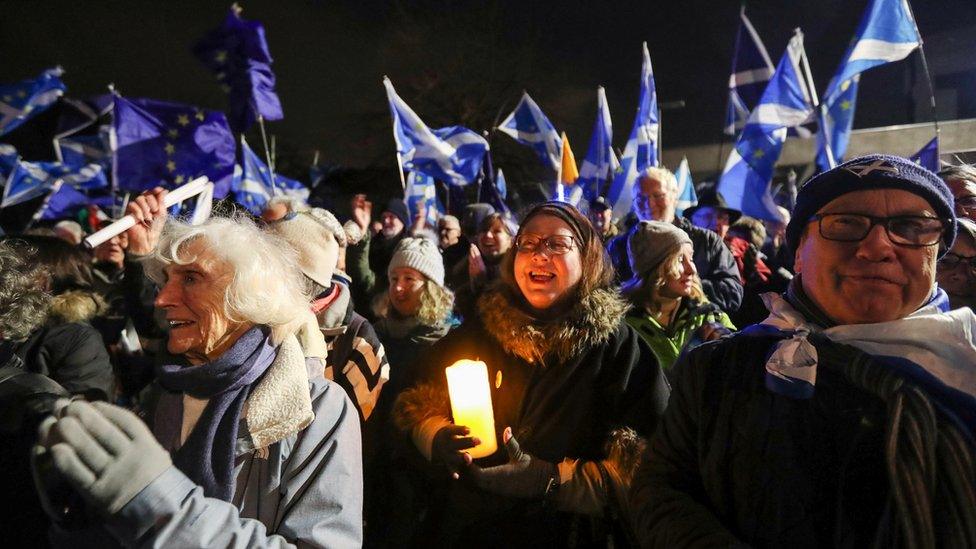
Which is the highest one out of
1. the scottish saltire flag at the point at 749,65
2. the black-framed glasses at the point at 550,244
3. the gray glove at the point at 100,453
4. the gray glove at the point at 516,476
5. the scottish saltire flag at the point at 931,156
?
the scottish saltire flag at the point at 749,65

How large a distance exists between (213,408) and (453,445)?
0.77m

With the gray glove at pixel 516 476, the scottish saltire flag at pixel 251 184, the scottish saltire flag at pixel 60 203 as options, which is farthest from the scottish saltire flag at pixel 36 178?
the gray glove at pixel 516 476

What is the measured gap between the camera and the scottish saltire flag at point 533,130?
28.6 ft

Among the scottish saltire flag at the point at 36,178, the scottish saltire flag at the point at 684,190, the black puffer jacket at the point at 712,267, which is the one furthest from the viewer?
the scottish saltire flag at the point at 36,178

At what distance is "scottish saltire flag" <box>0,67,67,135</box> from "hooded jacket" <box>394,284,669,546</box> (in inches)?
389

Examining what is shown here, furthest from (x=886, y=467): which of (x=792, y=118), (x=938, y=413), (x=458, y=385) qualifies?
(x=792, y=118)

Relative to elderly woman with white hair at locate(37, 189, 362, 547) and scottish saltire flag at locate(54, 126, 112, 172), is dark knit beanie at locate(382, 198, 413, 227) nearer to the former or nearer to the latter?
scottish saltire flag at locate(54, 126, 112, 172)

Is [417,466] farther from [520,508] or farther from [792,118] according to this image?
[792,118]

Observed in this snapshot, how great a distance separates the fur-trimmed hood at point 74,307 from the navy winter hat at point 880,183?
12.3 feet

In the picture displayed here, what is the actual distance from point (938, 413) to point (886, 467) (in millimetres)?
177

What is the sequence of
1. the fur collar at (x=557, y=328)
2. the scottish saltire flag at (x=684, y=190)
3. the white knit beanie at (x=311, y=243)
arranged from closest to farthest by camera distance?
the fur collar at (x=557, y=328), the white knit beanie at (x=311, y=243), the scottish saltire flag at (x=684, y=190)

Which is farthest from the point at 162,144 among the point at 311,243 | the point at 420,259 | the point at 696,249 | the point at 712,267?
the point at 712,267

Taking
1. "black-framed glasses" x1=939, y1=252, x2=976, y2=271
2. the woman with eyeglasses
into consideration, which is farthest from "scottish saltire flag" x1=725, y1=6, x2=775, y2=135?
the woman with eyeglasses

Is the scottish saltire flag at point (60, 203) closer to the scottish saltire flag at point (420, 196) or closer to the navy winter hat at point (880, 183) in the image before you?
the scottish saltire flag at point (420, 196)
